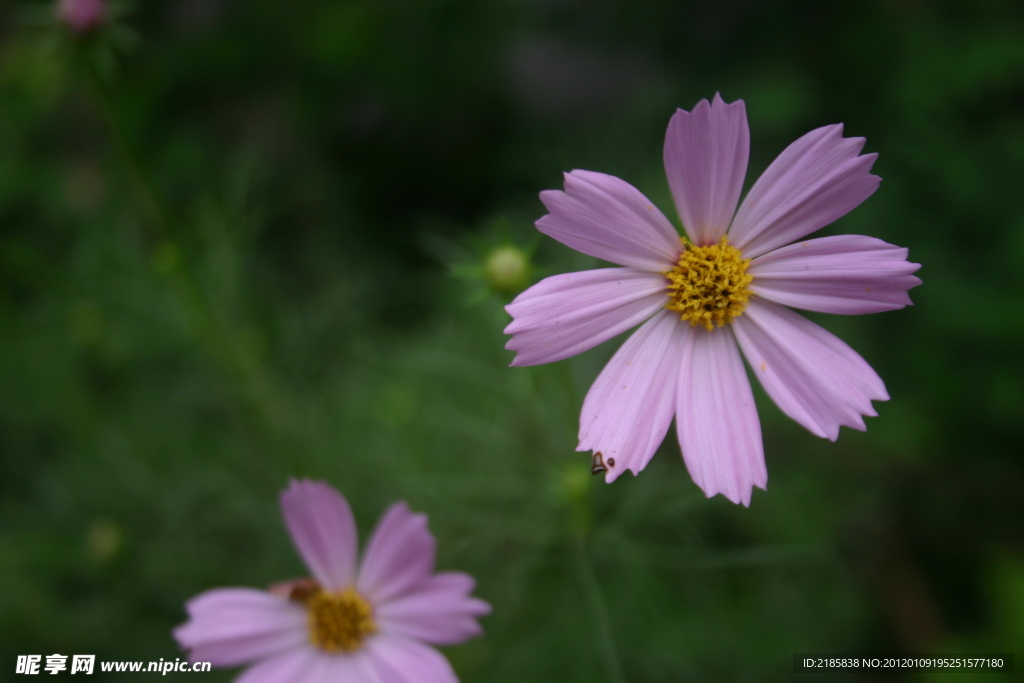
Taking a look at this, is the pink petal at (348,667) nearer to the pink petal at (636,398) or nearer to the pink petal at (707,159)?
the pink petal at (636,398)

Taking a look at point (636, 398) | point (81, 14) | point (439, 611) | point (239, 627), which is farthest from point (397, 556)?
point (81, 14)

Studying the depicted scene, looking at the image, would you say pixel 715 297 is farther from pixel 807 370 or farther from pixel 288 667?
pixel 288 667

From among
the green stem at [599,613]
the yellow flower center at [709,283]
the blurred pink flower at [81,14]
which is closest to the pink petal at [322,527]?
the green stem at [599,613]

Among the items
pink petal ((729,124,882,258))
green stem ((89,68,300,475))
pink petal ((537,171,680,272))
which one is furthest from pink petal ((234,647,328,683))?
pink petal ((729,124,882,258))

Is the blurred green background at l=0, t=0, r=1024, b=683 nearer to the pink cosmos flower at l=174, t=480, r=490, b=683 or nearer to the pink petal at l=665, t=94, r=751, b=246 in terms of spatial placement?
the pink cosmos flower at l=174, t=480, r=490, b=683

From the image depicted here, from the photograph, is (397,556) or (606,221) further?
(397,556)

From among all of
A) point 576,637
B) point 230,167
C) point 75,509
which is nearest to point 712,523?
point 576,637
